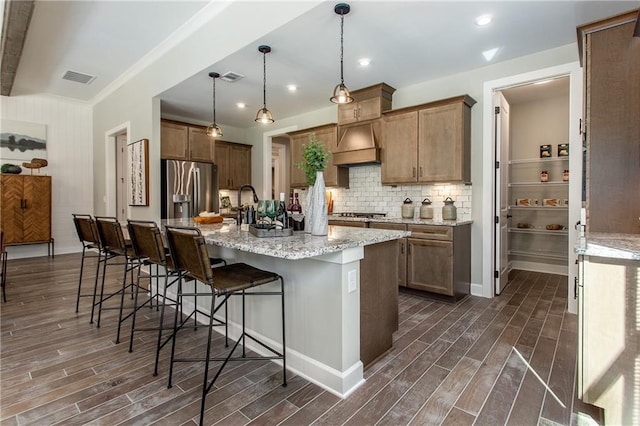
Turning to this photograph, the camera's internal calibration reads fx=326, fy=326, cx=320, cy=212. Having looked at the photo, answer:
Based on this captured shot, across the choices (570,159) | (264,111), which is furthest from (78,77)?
(570,159)

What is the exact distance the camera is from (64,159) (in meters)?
6.77

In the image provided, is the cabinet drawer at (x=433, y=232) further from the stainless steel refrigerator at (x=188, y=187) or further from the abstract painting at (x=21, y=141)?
the abstract painting at (x=21, y=141)

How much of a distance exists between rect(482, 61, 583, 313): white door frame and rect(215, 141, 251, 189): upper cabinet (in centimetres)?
478

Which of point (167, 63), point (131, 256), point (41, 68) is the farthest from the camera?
point (41, 68)

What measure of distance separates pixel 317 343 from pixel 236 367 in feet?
2.09

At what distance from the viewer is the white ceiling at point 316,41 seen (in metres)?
2.74

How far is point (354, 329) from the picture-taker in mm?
2016

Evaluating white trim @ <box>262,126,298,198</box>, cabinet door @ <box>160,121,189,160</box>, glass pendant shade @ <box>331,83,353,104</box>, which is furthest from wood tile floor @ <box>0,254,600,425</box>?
white trim @ <box>262,126,298,198</box>

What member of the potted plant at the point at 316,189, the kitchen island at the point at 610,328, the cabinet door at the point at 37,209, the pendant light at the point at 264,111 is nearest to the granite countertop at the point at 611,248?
the kitchen island at the point at 610,328

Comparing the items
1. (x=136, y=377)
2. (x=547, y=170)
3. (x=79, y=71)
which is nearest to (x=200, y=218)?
(x=136, y=377)

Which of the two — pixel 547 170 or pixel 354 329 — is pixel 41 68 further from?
pixel 547 170

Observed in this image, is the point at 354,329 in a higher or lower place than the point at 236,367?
higher

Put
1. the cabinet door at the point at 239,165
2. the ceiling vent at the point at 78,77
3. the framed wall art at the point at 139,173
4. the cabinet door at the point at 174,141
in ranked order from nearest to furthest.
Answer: the framed wall art at the point at 139,173, the ceiling vent at the point at 78,77, the cabinet door at the point at 174,141, the cabinet door at the point at 239,165

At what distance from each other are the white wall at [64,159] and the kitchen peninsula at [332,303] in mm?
6484
